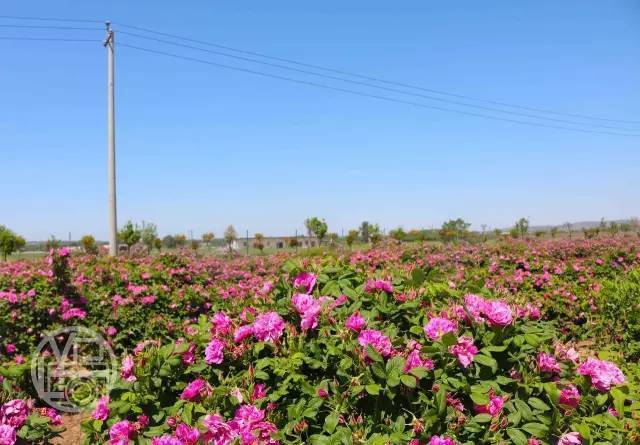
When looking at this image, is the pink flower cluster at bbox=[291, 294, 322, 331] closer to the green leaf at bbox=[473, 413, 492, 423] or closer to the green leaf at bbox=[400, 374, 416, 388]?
the green leaf at bbox=[400, 374, 416, 388]

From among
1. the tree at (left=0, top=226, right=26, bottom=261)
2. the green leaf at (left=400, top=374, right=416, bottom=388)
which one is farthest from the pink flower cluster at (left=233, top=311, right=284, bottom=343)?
the tree at (left=0, top=226, right=26, bottom=261)

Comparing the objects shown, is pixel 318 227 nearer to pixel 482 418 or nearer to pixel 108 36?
pixel 108 36

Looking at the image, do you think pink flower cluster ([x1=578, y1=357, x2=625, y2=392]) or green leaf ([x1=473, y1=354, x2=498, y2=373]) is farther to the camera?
pink flower cluster ([x1=578, y1=357, x2=625, y2=392])

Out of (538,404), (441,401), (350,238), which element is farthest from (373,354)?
(350,238)

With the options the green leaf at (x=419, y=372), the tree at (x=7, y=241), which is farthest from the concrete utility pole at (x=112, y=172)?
the tree at (x=7, y=241)

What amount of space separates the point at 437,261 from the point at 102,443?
723 centimetres

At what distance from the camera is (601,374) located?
1.82 metres

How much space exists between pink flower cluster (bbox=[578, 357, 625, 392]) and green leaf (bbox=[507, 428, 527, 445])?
0.44 m

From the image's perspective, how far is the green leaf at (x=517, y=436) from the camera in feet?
5.13

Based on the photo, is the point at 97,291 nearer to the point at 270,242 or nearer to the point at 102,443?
the point at 102,443

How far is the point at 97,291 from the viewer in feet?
19.4

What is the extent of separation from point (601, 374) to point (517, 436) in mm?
488

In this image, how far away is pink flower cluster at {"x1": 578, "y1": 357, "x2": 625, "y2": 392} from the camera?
1813 mm

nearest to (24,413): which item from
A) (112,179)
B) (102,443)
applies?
(102,443)
